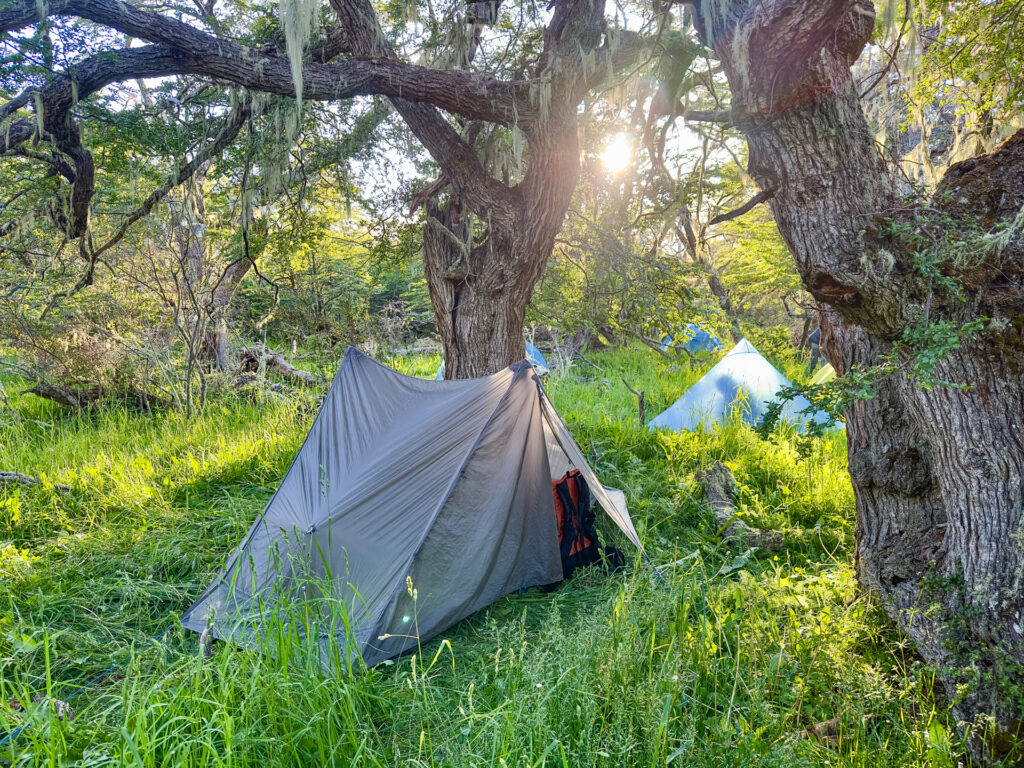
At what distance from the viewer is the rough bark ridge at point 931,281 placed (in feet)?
6.41

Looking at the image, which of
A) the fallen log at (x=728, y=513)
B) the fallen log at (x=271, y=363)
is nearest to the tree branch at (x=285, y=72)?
the fallen log at (x=728, y=513)

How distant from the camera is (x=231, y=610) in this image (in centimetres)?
305

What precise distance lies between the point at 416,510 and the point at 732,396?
15.1 feet

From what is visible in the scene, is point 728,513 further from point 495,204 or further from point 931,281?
point 495,204

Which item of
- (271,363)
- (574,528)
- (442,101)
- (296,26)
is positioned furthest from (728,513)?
(271,363)

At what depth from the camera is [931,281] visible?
79.3 inches

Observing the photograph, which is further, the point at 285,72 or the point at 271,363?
the point at 271,363

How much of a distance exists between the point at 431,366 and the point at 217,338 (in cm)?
373

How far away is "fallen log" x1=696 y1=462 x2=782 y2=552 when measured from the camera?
3.71 metres

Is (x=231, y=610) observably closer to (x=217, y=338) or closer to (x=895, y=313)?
(x=895, y=313)

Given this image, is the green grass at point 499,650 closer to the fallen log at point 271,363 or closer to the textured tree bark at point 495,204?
the textured tree bark at point 495,204

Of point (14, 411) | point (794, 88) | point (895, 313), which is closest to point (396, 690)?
point (895, 313)

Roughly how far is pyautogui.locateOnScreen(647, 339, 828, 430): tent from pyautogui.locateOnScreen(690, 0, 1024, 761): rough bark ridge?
3537 millimetres

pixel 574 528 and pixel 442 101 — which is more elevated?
pixel 442 101
